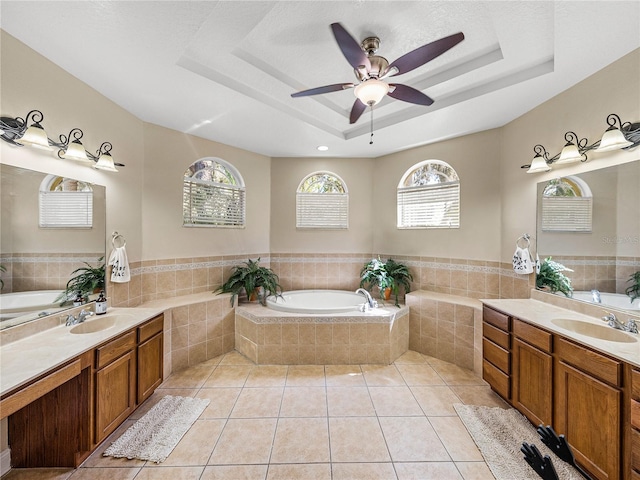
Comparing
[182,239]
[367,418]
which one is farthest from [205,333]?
[367,418]

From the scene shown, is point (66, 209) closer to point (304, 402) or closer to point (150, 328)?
point (150, 328)

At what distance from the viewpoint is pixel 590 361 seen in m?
1.57

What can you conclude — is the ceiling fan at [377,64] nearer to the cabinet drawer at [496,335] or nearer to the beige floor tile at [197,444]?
the cabinet drawer at [496,335]

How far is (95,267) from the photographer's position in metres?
2.30

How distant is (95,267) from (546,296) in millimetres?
4112

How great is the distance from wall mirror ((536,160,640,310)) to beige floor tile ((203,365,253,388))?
3.18 metres

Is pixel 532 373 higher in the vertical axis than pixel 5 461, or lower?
higher

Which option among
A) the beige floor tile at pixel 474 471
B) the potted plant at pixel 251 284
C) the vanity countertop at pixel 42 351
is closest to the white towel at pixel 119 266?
the vanity countertop at pixel 42 351

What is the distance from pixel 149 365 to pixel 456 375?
303cm

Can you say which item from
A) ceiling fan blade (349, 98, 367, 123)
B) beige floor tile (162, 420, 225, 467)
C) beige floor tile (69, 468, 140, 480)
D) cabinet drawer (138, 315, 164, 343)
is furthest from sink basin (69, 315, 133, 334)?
ceiling fan blade (349, 98, 367, 123)

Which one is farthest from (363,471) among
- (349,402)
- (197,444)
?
(197,444)

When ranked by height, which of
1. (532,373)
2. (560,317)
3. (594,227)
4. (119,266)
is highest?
(594,227)

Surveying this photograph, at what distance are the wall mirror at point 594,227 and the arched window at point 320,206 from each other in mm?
2444

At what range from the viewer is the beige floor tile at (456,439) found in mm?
1814
